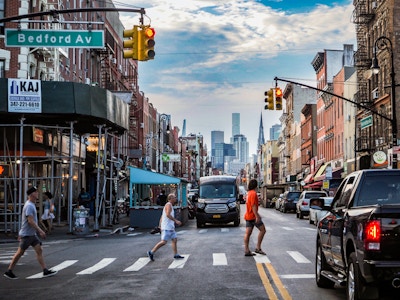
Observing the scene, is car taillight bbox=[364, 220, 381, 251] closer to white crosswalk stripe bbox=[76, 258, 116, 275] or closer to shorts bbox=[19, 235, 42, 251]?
white crosswalk stripe bbox=[76, 258, 116, 275]

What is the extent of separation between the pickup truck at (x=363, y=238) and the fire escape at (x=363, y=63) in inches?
1536

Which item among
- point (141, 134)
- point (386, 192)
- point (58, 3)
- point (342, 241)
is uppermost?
point (58, 3)

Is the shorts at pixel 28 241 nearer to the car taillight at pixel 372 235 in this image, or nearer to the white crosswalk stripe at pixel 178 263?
the white crosswalk stripe at pixel 178 263

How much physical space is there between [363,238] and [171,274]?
6.39 metres

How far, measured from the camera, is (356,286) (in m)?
7.93

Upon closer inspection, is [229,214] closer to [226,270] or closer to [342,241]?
[226,270]

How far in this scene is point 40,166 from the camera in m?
35.8

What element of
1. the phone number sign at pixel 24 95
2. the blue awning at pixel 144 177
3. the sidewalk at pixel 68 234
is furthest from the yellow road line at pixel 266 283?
the blue awning at pixel 144 177

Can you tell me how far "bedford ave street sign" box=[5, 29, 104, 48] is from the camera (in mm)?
19250

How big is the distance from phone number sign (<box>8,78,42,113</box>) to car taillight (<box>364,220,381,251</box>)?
67.7 feet

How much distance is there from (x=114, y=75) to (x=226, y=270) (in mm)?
46313

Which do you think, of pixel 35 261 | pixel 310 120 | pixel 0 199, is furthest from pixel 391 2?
pixel 310 120

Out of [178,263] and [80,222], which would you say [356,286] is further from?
[80,222]

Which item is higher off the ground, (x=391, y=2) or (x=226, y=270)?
(x=391, y=2)
